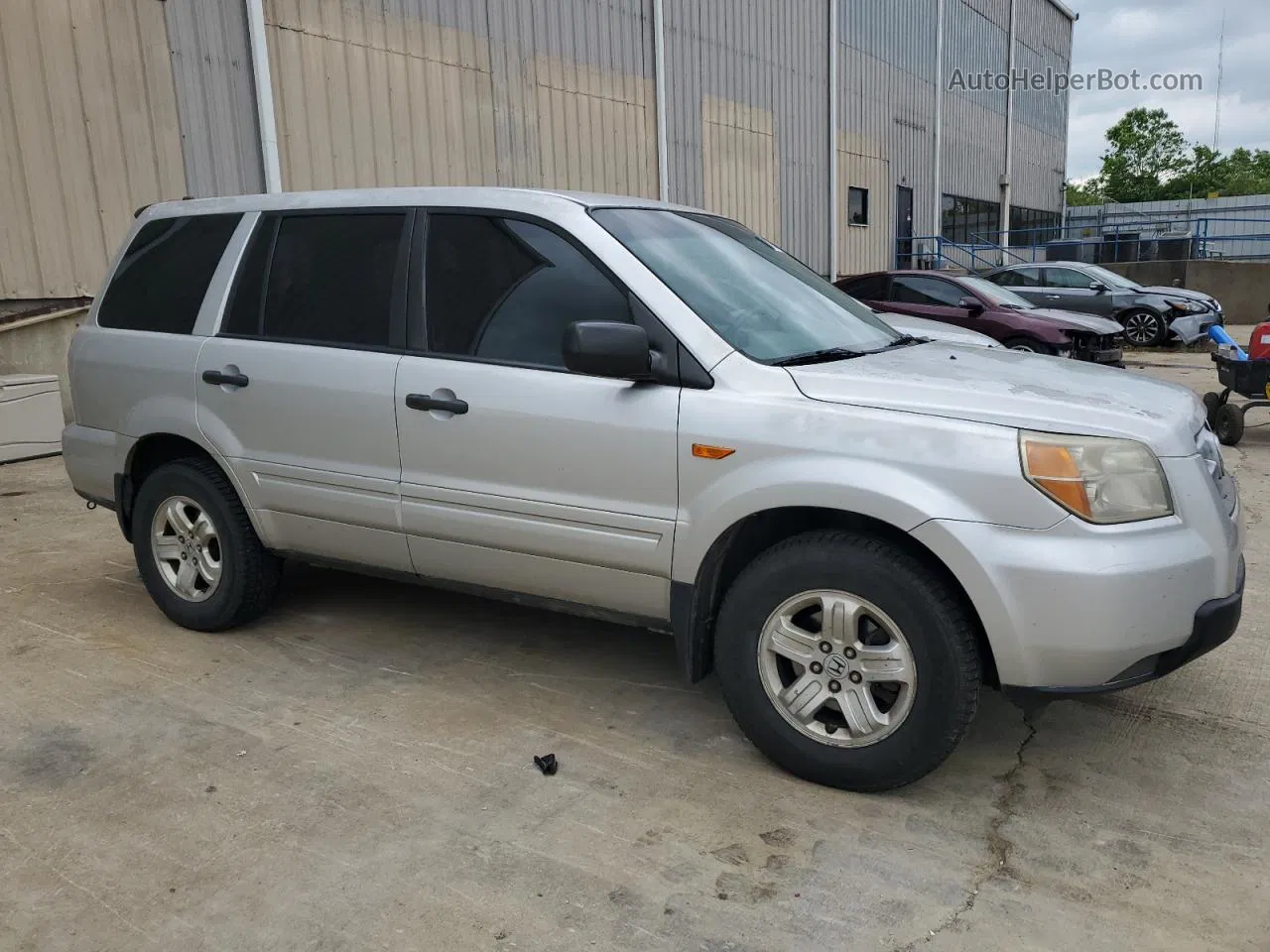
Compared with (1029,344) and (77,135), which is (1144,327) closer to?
(1029,344)

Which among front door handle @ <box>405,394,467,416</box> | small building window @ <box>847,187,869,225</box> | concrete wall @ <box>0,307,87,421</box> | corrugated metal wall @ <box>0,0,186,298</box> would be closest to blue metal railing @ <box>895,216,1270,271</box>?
small building window @ <box>847,187,869,225</box>

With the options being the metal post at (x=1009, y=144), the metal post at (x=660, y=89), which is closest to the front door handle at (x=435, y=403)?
the metal post at (x=660, y=89)

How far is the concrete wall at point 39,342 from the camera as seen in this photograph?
28.5 ft

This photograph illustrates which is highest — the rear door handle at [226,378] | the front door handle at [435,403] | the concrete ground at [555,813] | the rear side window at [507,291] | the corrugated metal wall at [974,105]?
the corrugated metal wall at [974,105]

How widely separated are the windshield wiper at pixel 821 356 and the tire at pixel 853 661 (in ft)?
1.87

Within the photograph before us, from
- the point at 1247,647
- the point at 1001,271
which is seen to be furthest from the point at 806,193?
the point at 1247,647

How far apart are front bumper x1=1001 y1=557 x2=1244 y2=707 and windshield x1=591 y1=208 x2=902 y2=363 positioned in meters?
1.24

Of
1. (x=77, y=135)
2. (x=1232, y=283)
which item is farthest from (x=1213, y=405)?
(x=1232, y=283)

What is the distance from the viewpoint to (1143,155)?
254ft

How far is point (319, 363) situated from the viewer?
388 centimetres

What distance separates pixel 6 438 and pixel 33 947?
6959mm

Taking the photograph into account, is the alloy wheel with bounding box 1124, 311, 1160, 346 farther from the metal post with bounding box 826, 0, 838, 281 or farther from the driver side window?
the metal post with bounding box 826, 0, 838, 281

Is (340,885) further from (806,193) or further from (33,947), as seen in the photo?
(806,193)

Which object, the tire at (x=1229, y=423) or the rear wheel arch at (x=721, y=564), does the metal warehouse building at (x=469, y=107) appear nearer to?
the rear wheel arch at (x=721, y=564)
